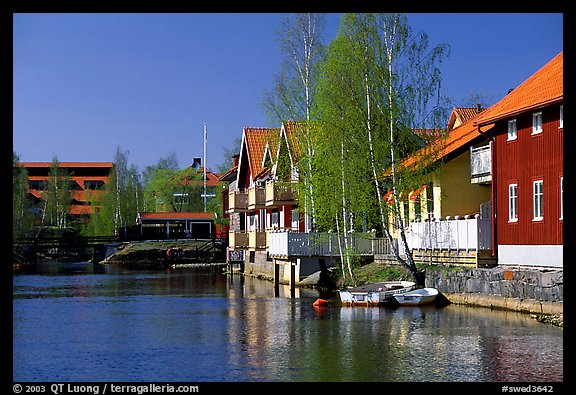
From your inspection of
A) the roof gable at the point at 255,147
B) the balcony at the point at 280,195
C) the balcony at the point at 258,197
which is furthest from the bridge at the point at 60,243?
the balcony at the point at 280,195

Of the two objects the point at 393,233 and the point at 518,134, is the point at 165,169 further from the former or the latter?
the point at 518,134

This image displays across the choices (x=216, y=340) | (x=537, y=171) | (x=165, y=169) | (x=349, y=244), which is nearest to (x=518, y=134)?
(x=537, y=171)

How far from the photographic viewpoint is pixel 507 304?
3322 centimetres

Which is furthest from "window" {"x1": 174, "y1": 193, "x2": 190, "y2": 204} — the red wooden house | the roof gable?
the red wooden house

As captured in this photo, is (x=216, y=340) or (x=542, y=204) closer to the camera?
(x=216, y=340)

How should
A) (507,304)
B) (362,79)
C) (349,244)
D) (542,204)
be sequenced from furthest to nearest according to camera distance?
1. (349,244)
2. (362,79)
3. (542,204)
4. (507,304)

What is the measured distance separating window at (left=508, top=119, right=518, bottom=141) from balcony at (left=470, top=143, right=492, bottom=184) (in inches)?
89.8

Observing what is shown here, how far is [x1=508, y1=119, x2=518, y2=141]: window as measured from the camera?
38.1m

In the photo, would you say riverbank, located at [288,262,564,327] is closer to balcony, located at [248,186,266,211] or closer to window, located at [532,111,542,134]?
window, located at [532,111,542,134]

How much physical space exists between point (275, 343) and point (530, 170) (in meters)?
14.0

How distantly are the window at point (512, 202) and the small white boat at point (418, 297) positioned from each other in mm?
4107

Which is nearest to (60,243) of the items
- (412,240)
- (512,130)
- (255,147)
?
(255,147)

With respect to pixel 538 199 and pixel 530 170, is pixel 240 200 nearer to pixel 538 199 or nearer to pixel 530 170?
pixel 530 170

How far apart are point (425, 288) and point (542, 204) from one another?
5776mm
